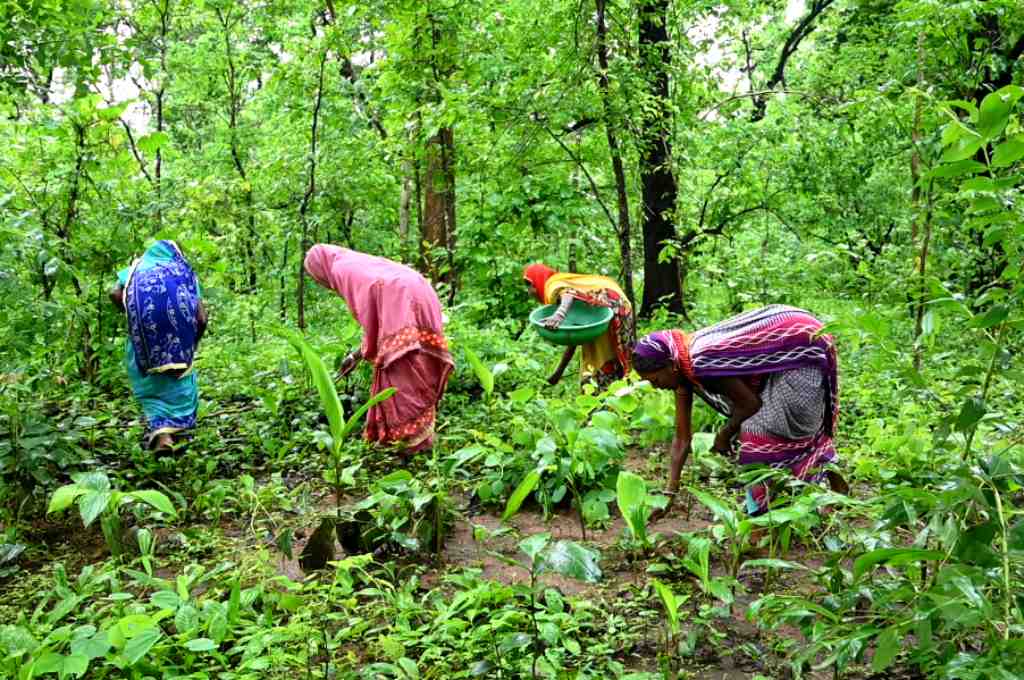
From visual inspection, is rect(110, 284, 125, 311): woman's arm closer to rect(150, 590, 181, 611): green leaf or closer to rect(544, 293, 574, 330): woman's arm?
rect(150, 590, 181, 611): green leaf

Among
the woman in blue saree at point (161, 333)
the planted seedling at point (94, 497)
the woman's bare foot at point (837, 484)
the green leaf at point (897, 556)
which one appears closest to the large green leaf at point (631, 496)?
the green leaf at point (897, 556)

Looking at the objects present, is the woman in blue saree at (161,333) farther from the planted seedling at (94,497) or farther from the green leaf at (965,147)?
the green leaf at (965,147)

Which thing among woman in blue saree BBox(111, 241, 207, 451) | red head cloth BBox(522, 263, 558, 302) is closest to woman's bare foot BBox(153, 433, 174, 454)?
woman in blue saree BBox(111, 241, 207, 451)

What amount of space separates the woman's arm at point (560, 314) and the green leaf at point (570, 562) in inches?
150

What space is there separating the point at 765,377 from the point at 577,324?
8.97ft

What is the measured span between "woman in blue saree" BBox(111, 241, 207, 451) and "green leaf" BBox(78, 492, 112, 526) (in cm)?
213

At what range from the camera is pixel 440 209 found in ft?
30.1

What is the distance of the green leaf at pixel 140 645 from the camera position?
2.42 metres

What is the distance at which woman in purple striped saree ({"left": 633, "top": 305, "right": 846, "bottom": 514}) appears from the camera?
362 centimetres

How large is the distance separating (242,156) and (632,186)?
732 centimetres

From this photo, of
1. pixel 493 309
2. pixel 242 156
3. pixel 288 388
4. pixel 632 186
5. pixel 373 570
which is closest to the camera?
pixel 373 570

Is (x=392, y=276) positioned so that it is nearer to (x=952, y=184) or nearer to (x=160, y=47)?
(x=160, y=47)

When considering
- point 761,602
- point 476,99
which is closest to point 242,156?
point 476,99

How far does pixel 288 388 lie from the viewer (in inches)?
229
